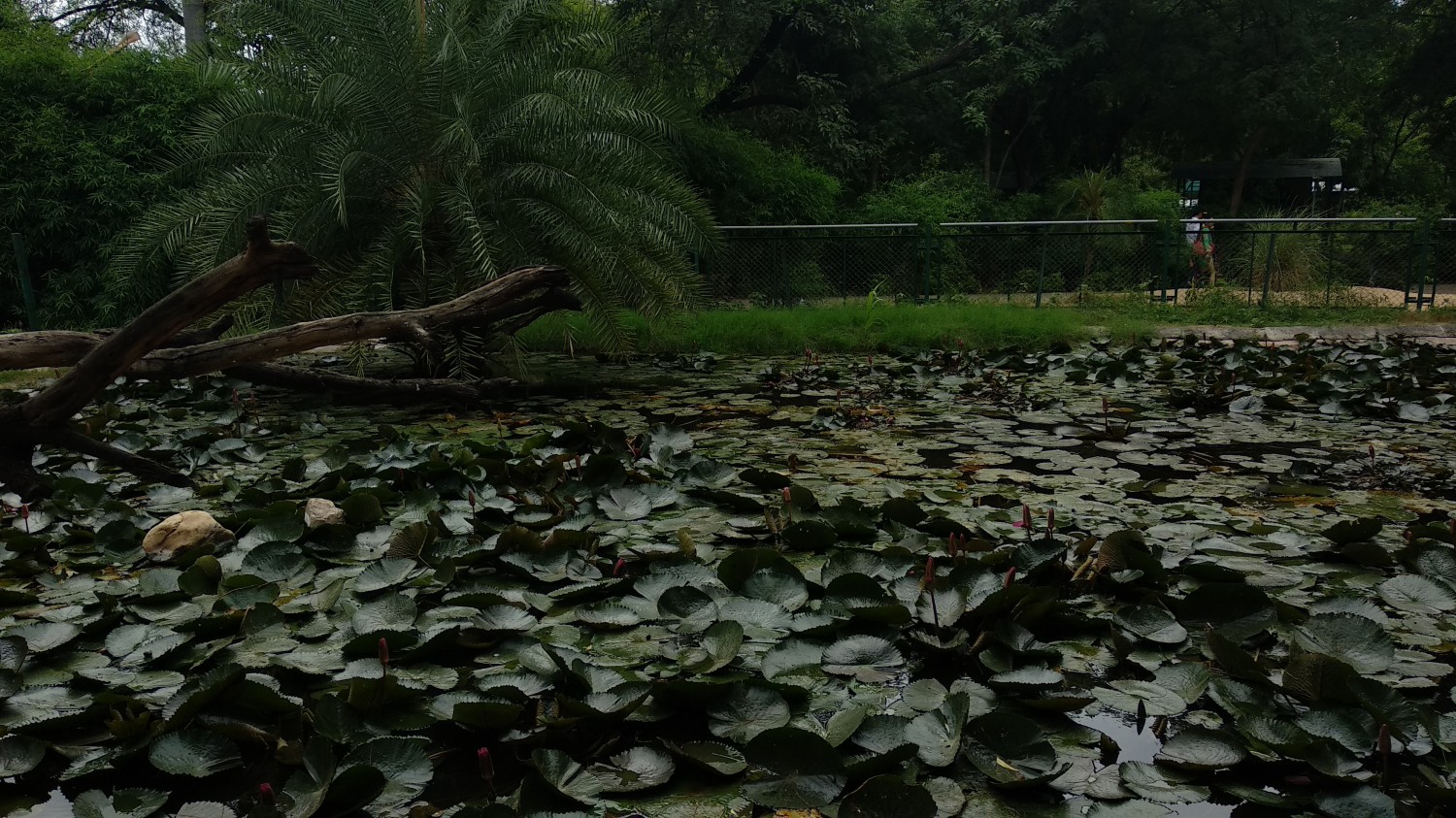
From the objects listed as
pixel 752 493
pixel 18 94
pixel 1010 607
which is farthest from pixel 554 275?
pixel 18 94

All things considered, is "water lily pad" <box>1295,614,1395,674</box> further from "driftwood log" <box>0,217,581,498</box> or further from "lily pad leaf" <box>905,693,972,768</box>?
"driftwood log" <box>0,217,581,498</box>

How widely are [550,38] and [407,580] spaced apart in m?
5.82

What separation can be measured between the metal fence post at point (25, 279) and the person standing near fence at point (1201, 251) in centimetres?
1241

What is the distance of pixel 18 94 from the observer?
10531 millimetres

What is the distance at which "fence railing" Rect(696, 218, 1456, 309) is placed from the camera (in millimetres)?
12375

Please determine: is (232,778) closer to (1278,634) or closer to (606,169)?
(1278,634)

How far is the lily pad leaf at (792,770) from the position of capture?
1.78 m

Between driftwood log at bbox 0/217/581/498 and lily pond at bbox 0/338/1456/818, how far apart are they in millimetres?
194

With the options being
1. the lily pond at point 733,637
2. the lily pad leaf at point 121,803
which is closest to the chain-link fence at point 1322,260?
the lily pond at point 733,637

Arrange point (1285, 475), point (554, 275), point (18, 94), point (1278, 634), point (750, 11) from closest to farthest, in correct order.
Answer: point (1278, 634) → point (1285, 475) → point (554, 275) → point (18, 94) → point (750, 11)

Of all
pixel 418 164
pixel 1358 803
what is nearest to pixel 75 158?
pixel 418 164

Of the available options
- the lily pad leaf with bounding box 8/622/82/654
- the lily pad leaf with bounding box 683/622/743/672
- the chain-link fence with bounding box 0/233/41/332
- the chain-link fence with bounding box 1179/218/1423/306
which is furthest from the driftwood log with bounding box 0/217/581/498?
the chain-link fence with bounding box 1179/218/1423/306

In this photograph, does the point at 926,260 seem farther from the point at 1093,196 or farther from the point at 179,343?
the point at 179,343

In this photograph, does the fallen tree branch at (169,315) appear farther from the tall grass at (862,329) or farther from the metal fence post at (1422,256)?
the metal fence post at (1422,256)
